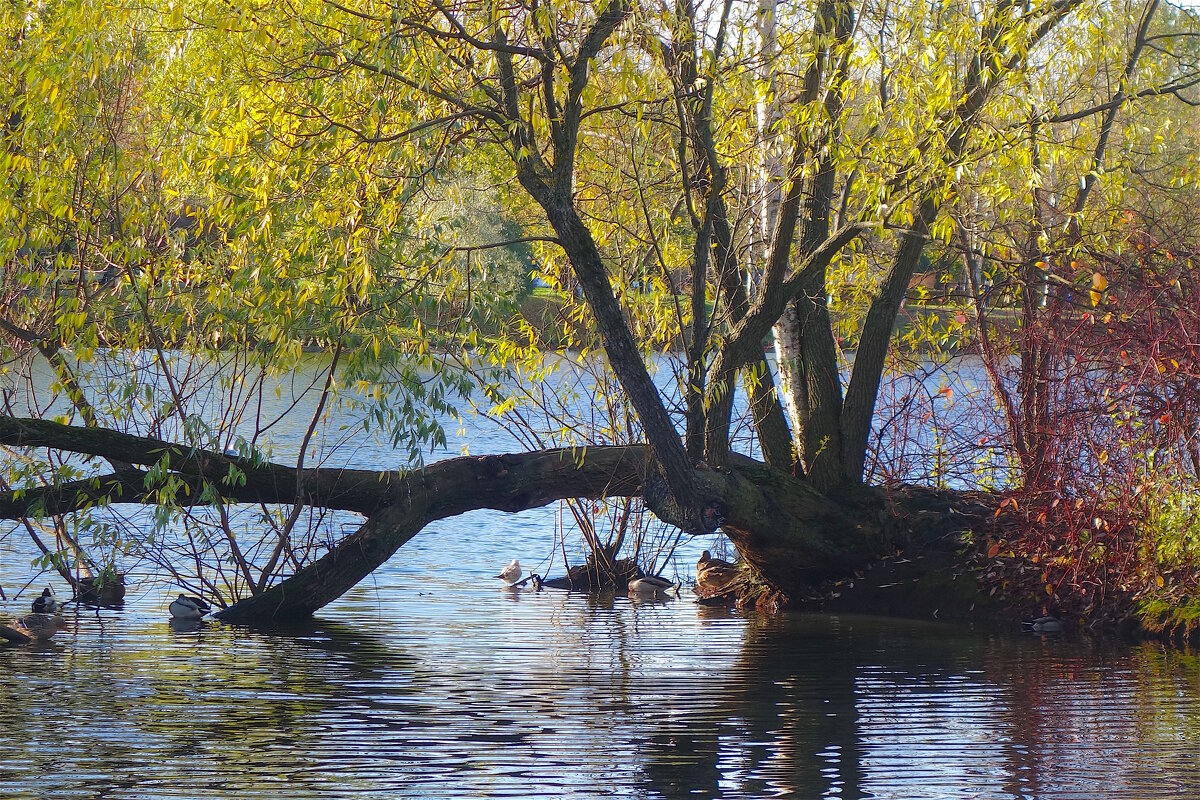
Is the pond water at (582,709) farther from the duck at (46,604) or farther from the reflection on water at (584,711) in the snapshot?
the duck at (46,604)

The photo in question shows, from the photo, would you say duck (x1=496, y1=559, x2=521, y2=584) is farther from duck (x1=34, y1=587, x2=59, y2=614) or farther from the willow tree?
duck (x1=34, y1=587, x2=59, y2=614)

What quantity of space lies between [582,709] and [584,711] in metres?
0.06

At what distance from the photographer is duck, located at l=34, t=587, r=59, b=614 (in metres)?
11.2

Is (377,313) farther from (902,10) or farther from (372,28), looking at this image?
(902,10)

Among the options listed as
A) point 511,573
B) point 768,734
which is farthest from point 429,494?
point 768,734

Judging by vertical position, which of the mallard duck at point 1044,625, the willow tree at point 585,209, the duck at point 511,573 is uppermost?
the willow tree at point 585,209

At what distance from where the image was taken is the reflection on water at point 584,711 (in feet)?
20.8

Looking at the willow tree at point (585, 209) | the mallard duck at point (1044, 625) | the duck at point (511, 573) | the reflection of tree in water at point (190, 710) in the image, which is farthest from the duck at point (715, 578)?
the reflection of tree in water at point (190, 710)

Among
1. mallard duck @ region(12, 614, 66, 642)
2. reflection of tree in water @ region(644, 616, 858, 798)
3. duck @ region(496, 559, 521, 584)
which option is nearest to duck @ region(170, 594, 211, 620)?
mallard duck @ region(12, 614, 66, 642)

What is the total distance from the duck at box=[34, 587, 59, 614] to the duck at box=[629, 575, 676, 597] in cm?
571

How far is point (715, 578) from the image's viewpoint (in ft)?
45.0

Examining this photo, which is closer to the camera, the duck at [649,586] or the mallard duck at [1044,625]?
the mallard duck at [1044,625]

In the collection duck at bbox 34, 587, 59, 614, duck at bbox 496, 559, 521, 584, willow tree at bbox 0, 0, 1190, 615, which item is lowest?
duck at bbox 34, 587, 59, 614

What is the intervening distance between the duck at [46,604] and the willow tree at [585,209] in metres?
1.15
